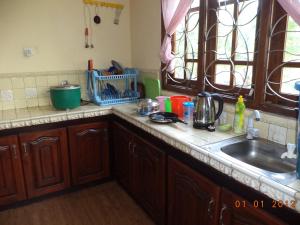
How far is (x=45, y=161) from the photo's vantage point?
2246 mm

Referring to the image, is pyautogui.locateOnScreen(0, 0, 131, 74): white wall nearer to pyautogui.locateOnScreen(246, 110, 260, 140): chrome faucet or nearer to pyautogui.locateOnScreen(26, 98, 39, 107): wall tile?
pyautogui.locateOnScreen(26, 98, 39, 107): wall tile

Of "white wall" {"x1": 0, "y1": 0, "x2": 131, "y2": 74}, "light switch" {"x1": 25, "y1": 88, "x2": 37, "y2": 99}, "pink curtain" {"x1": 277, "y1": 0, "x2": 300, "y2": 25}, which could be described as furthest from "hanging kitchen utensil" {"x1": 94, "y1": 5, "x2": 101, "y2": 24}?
"pink curtain" {"x1": 277, "y1": 0, "x2": 300, "y2": 25}

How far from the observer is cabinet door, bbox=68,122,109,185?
2346 millimetres

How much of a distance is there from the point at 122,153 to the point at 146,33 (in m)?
1.32

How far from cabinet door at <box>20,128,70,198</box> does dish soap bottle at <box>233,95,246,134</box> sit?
4.95 feet

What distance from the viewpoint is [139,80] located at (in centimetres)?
292

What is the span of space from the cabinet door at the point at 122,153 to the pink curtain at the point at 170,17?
0.74 metres

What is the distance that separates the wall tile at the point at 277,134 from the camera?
1417mm

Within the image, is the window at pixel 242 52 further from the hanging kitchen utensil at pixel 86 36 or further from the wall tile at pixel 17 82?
the wall tile at pixel 17 82

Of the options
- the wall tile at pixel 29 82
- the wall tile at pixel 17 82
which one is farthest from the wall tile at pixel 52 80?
Answer: the wall tile at pixel 17 82

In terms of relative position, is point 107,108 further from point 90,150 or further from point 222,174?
point 222,174

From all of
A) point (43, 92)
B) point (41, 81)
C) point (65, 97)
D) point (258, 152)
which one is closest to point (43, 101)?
point (43, 92)
